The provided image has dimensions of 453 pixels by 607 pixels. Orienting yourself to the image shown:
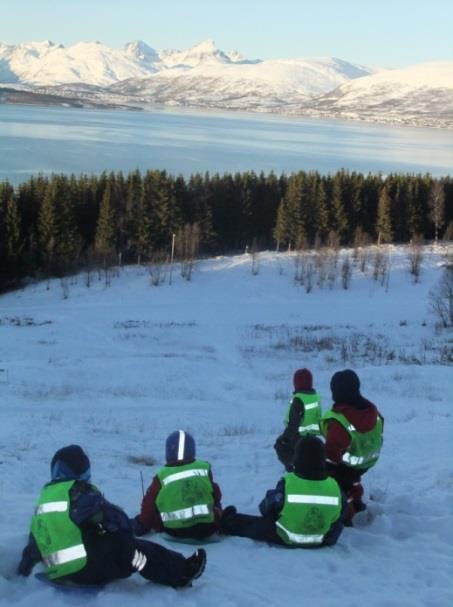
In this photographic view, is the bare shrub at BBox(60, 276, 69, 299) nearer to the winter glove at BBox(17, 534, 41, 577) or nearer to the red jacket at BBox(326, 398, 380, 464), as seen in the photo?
the red jacket at BBox(326, 398, 380, 464)

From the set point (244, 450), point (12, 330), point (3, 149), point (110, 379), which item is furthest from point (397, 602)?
point (3, 149)

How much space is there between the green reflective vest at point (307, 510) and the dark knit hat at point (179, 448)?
2.75 ft

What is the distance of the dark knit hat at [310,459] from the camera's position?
585cm

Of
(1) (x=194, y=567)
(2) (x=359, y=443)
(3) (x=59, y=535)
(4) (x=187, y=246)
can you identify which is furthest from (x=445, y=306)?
(3) (x=59, y=535)

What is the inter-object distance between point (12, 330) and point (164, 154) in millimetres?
90354

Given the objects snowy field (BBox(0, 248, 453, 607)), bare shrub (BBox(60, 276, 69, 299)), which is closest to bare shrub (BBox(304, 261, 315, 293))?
snowy field (BBox(0, 248, 453, 607))

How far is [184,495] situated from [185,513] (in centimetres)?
16

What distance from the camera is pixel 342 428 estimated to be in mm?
6828

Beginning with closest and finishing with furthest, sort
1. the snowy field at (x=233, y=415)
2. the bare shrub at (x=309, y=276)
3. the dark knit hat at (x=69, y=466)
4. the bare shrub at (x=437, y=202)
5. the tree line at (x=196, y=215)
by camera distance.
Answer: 1. the dark knit hat at (x=69, y=466)
2. the snowy field at (x=233, y=415)
3. the bare shrub at (x=309, y=276)
4. the tree line at (x=196, y=215)
5. the bare shrub at (x=437, y=202)

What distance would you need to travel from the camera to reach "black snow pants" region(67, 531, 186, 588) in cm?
503

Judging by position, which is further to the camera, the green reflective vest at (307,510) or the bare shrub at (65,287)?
the bare shrub at (65,287)

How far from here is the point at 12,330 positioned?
26.7 metres

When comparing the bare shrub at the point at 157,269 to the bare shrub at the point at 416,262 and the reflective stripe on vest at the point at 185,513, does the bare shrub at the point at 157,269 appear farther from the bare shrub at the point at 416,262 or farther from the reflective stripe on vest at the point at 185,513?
the reflective stripe on vest at the point at 185,513

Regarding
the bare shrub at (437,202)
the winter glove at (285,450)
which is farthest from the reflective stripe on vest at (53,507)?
the bare shrub at (437,202)
